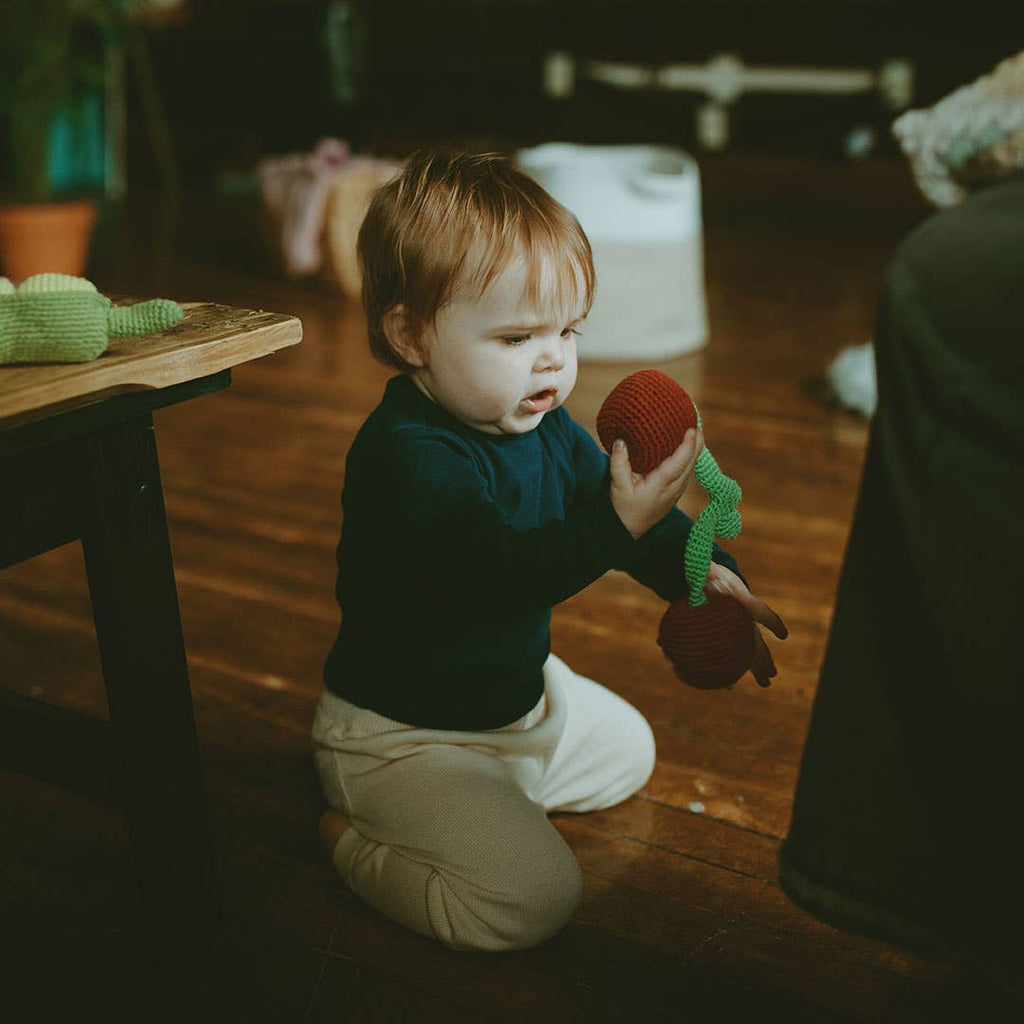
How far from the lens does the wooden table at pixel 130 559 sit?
0.62 m

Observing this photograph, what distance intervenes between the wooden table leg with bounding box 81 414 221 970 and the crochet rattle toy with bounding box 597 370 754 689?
0.97 feet

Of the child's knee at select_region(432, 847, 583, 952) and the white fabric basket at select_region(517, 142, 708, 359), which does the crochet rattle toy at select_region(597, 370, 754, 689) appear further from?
the white fabric basket at select_region(517, 142, 708, 359)

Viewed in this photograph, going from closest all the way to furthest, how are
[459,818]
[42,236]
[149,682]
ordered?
[149,682]
[459,818]
[42,236]

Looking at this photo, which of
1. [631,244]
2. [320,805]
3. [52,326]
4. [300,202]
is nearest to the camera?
[52,326]

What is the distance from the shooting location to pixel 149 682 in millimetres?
728

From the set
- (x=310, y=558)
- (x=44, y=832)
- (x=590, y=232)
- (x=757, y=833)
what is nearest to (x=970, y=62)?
(x=590, y=232)

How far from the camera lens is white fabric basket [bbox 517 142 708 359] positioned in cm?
239

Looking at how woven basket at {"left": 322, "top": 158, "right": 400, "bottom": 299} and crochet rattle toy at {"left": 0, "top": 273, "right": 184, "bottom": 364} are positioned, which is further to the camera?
woven basket at {"left": 322, "top": 158, "right": 400, "bottom": 299}

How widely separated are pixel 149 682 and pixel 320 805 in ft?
1.09

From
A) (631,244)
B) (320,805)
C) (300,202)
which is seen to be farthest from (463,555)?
(300,202)

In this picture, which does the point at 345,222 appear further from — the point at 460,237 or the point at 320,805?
the point at 460,237

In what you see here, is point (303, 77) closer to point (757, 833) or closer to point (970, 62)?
point (970, 62)

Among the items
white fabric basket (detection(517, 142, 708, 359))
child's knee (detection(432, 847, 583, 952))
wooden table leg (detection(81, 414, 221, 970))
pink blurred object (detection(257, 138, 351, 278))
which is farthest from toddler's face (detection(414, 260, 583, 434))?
pink blurred object (detection(257, 138, 351, 278))

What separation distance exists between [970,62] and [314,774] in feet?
12.4
